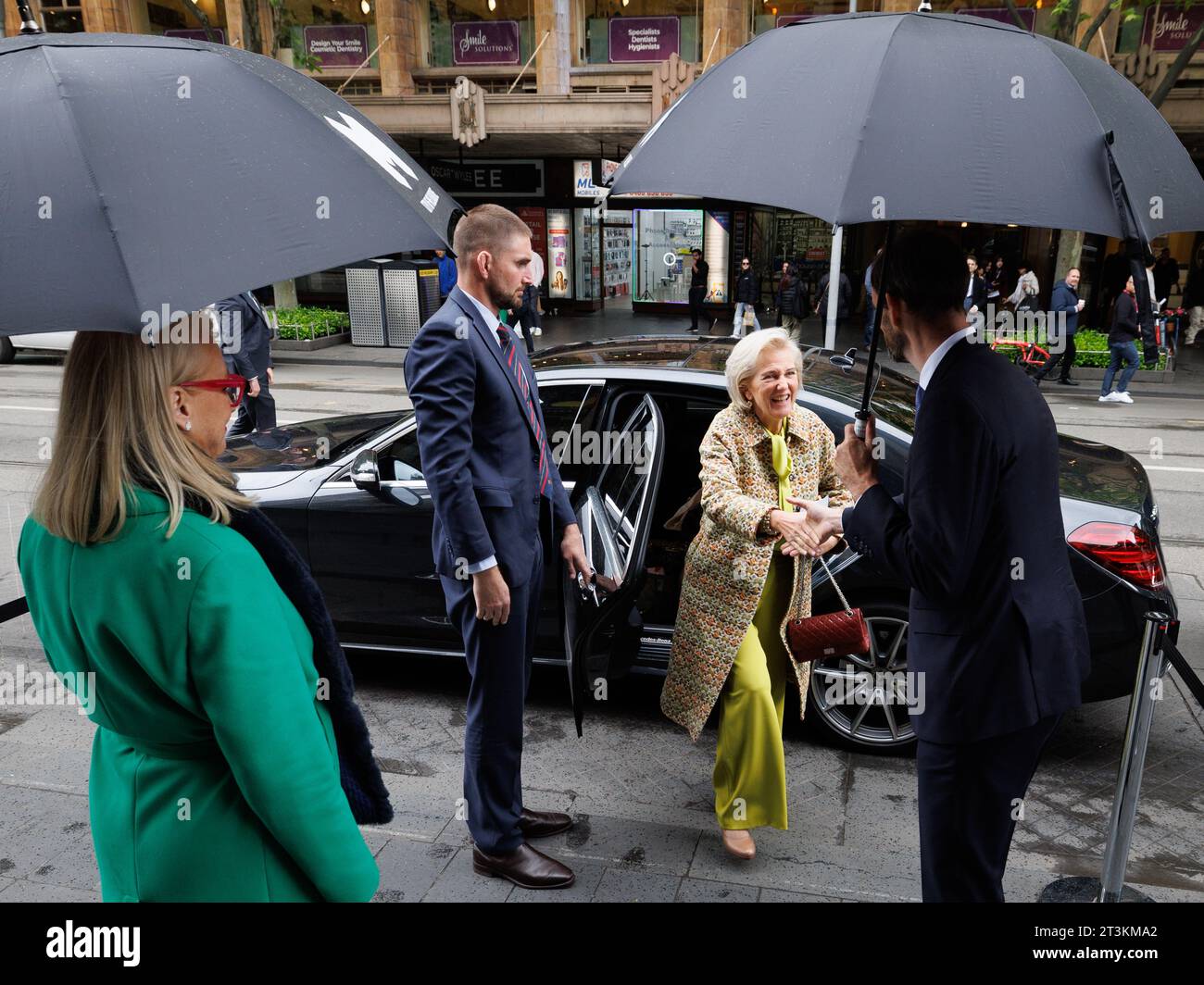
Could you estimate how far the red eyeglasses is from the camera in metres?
1.63

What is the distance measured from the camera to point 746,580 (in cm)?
341

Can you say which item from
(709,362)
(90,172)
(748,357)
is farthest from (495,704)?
(90,172)

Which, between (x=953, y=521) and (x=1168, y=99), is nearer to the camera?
(x=953, y=521)

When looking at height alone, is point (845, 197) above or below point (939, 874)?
above

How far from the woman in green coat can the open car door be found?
166 centimetres

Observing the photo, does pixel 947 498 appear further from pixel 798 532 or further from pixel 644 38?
pixel 644 38

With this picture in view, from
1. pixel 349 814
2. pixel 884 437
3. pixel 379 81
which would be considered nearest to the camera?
pixel 349 814

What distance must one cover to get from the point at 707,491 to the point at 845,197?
1.54 metres

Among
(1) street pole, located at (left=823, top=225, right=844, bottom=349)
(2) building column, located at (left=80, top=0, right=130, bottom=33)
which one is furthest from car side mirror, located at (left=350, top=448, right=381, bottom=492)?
(2) building column, located at (left=80, top=0, right=130, bottom=33)

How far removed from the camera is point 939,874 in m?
2.47

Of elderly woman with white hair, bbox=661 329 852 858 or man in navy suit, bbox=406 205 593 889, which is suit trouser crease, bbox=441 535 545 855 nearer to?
man in navy suit, bbox=406 205 593 889
